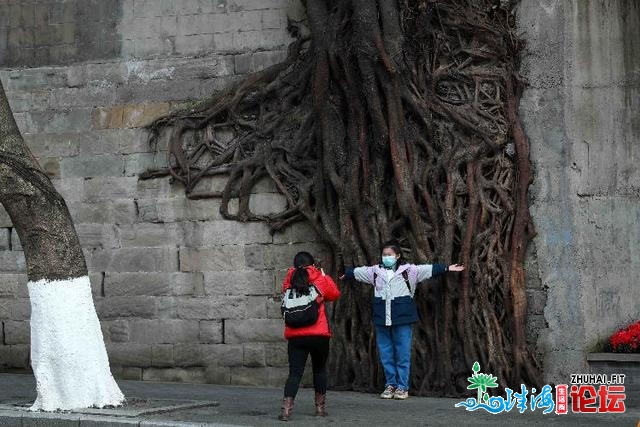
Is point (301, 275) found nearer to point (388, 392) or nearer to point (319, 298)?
point (319, 298)

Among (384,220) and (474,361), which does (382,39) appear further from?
(474,361)

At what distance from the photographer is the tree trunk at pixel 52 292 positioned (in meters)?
9.09

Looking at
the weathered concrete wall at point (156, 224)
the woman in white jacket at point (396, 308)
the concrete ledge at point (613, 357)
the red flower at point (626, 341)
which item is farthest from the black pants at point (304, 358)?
the red flower at point (626, 341)

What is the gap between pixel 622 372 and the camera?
35.0 ft

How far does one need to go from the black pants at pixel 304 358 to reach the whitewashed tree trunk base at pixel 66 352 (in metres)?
1.46

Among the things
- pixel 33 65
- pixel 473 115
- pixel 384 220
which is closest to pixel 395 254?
pixel 384 220

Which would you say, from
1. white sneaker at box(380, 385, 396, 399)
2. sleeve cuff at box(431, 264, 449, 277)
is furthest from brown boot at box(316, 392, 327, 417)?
sleeve cuff at box(431, 264, 449, 277)

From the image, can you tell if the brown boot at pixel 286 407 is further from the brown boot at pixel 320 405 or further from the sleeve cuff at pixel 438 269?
the sleeve cuff at pixel 438 269

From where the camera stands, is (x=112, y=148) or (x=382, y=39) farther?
(x=112, y=148)

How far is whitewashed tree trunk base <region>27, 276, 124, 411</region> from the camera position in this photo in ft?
29.9

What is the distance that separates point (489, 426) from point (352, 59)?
4120 mm

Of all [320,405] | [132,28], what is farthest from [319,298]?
[132,28]

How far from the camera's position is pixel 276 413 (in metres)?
9.39

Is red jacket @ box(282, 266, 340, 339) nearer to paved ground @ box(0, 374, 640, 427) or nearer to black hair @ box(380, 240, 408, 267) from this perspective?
paved ground @ box(0, 374, 640, 427)
